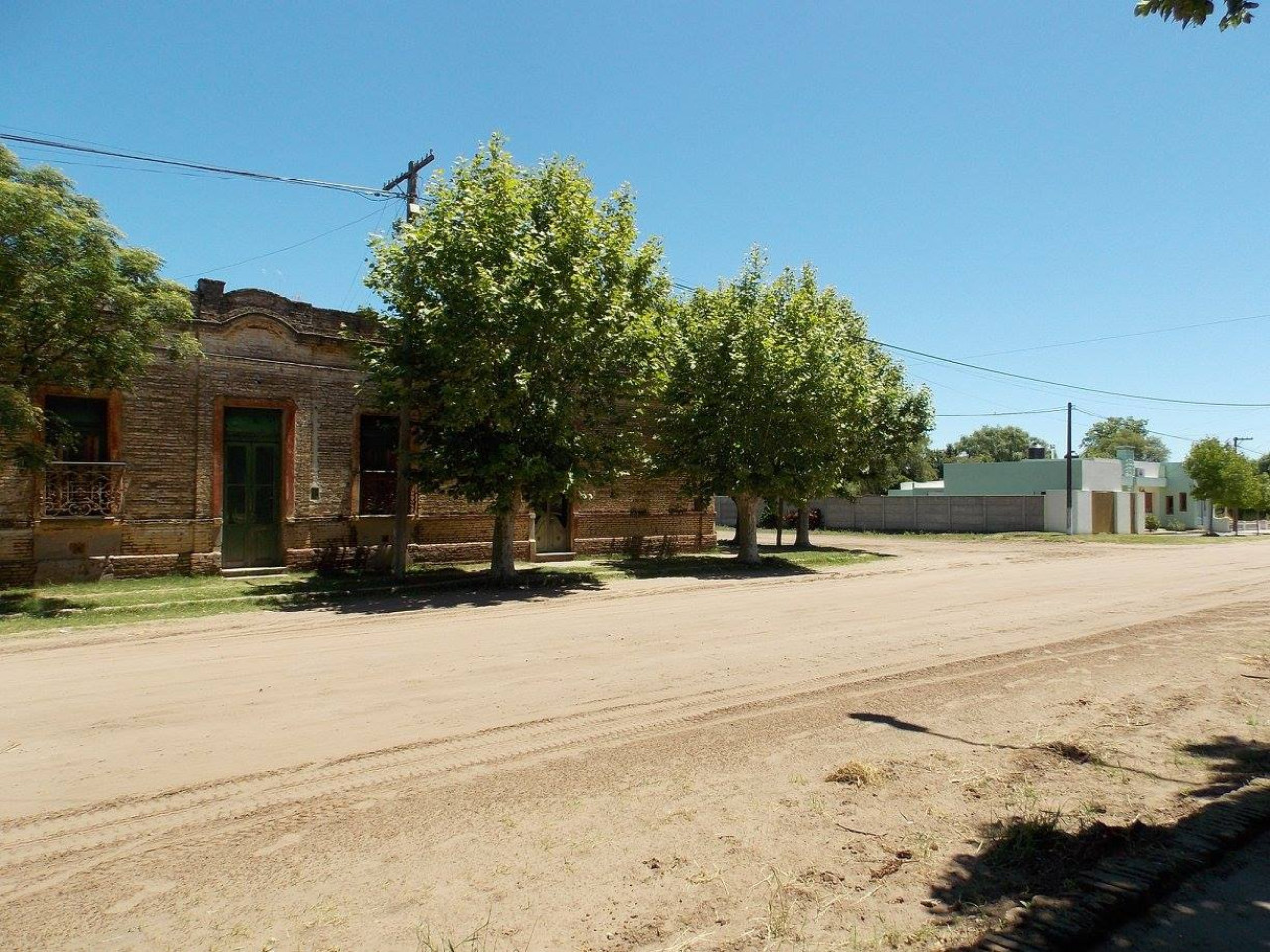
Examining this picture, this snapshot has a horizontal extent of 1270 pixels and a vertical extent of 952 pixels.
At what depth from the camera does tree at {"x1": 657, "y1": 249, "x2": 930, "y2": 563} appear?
851 inches

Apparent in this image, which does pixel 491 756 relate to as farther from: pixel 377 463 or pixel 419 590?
pixel 377 463

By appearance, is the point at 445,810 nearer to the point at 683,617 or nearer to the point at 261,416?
the point at 683,617

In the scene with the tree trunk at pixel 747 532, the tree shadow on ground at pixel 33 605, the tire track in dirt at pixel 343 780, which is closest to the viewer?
the tire track in dirt at pixel 343 780

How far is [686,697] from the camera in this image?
25.9ft

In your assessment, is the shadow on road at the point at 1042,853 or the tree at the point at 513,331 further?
the tree at the point at 513,331

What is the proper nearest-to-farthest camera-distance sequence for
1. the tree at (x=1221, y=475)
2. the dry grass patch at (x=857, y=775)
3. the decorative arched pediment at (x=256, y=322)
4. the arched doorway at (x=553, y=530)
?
the dry grass patch at (x=857, y=775), the decorative arched pediment at (x=256, y=322), the arched doorway at (x=553, y=530), the tree at (x=1221, y=475)

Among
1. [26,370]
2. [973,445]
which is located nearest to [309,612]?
[26,370]

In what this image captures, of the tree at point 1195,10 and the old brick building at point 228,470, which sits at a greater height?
the tree at point 1195,10

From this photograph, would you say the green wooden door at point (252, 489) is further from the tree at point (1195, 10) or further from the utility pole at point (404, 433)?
the tree at point (1195, 10)

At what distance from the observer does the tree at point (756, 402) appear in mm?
21625

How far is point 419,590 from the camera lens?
17.2m

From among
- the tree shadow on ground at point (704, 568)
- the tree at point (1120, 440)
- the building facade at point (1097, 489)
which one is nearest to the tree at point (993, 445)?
the tree at point (1120, 440)

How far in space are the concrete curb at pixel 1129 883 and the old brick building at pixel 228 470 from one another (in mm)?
14620

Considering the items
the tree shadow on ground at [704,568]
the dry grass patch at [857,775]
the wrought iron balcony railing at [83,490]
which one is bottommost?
the dry grass patch at [857,775]
